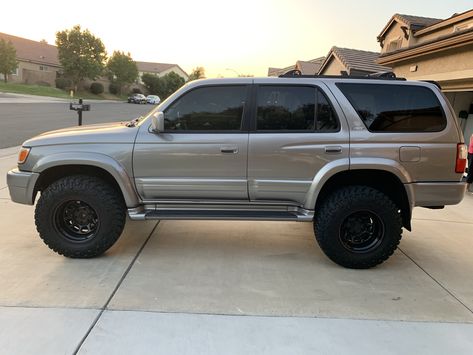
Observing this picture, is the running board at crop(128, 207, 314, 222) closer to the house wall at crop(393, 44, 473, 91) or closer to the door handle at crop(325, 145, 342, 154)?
the door handle at crop(325, 145, 342, 154)

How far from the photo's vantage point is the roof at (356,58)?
20.5 m

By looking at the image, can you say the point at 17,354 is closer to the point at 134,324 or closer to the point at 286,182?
the point at 134,324

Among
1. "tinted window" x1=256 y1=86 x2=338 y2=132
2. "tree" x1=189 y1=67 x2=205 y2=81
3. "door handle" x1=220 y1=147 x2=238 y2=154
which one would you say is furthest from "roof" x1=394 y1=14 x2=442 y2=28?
"tree" x1=189 y1=67 x2=205 y2=81

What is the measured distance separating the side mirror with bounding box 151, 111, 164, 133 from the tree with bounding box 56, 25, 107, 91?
60.8 m

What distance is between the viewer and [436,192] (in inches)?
173

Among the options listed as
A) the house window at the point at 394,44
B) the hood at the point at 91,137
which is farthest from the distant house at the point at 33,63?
the hood at the point at 91,137

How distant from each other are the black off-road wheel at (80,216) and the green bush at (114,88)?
75328 mm

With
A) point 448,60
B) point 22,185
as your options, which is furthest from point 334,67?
point 22,185

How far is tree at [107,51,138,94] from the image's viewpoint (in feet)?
242

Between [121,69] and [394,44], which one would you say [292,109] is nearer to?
[394,44]

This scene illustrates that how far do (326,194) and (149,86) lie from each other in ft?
289

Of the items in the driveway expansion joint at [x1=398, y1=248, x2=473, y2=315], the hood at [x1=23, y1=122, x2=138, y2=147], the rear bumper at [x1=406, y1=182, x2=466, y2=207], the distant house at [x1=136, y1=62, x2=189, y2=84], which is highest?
the distant house at [x1=136, y1=62, x2=189, y2=84]

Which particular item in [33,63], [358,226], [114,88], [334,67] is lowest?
[358,226]

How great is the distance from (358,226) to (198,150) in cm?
188
